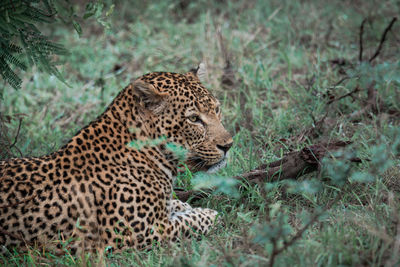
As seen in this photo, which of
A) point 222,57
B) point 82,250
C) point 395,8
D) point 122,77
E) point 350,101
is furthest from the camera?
point 395,8

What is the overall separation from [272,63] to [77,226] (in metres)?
6.17

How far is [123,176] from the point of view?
16.8ft

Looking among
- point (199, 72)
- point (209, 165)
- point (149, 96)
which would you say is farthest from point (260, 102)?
point (149, 96)

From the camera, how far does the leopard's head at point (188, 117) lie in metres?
5.27

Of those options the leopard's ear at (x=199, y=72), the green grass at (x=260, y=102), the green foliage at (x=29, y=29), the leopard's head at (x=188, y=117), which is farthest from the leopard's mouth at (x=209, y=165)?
the green foliage at (x=29, y=29)

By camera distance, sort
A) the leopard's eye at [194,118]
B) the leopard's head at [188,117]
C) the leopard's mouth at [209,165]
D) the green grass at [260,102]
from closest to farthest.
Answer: the green grass at [260,102] → the leopard's head at [188,117] → the leopard's eye at [194,118] → the leopard's mouth at [209,165]

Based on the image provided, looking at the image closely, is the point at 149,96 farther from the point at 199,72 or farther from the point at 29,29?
the point at 29,29

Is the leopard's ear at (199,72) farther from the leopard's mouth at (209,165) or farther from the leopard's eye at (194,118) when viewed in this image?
the leopard's mouth at (209,165)

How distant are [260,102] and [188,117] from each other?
3.40 metres

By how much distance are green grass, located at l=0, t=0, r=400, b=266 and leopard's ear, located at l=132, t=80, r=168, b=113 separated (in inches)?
54.7

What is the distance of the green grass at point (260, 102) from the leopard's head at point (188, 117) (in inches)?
27.4

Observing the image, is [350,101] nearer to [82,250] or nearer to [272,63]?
[272,63]

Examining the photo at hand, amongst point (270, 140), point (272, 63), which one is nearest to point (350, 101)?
point (270, 140)

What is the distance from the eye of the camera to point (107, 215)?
16.3 ft
